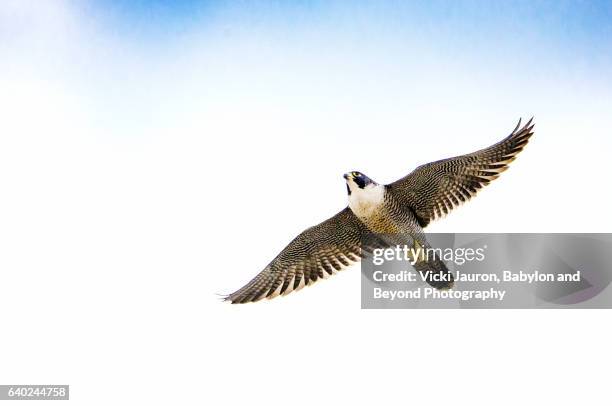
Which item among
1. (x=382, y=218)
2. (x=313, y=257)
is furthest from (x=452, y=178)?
(x=313, y=257)

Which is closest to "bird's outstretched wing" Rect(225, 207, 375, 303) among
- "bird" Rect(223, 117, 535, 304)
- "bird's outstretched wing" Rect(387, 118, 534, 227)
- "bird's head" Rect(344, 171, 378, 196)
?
"bird" Rect(223, 117, 535, 304)

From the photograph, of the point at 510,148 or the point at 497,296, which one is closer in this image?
the point at 510,148

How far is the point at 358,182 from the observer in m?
15.4

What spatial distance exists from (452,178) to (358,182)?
1.41 metres

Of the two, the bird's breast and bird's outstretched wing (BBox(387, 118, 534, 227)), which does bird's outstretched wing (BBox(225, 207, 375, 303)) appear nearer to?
the bird's breast

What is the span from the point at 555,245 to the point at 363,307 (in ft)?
10.7

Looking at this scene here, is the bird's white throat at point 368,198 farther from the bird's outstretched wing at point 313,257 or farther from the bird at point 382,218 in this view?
the bird's outstretched wing at point 313,257

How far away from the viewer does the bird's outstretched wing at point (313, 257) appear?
15922 mm

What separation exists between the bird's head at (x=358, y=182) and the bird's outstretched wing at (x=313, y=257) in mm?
519

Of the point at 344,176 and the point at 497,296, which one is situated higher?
the point at 344,176

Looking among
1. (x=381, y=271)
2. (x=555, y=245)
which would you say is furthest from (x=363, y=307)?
(x=555, y=245)

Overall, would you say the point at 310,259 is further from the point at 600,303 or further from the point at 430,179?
the point at 600,303

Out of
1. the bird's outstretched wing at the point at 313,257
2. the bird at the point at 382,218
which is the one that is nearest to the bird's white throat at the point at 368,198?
the bird at the point at 382,218

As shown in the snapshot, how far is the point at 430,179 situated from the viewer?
15.3 m
